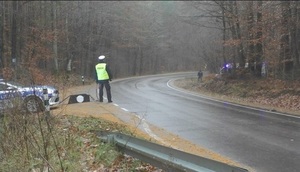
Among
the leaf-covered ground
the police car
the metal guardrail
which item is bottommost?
the leaf-covered ground

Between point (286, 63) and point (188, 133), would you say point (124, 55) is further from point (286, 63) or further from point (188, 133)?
point (188, 133)

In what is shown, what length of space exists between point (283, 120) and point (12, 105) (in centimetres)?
915

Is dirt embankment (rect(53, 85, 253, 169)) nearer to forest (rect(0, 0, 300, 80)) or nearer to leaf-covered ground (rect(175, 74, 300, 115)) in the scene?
forest (rect(0, 0, 300, 80))

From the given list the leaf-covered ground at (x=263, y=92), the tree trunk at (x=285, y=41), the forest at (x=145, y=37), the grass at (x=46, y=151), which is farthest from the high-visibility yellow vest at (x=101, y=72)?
the tree trunk at (x=285, y=41)

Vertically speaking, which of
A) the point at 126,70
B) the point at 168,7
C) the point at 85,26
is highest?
the point at 168,7

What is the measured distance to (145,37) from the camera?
6594 cm

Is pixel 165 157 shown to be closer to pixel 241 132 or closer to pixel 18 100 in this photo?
pixel 18 100

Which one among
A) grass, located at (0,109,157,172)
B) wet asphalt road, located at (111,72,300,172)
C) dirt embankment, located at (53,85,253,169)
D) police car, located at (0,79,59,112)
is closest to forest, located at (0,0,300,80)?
police car, located at (0,79,59,112)

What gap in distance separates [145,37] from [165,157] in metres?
60.7

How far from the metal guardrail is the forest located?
2349 mm

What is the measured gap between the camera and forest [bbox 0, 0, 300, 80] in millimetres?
23781

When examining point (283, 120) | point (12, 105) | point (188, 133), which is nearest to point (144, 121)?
point (188, 133)

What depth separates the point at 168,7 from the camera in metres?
88.8

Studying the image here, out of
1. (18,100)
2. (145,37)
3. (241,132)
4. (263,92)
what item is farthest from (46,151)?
(145,37)
